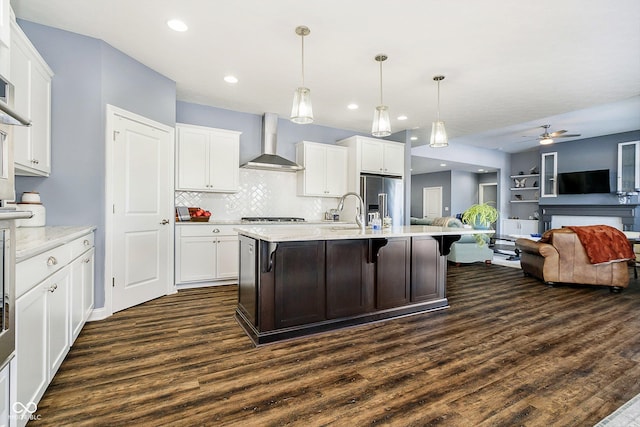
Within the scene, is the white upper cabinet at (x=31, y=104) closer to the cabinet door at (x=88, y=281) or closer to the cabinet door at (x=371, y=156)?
the cabinet door at (x=88, y=281)

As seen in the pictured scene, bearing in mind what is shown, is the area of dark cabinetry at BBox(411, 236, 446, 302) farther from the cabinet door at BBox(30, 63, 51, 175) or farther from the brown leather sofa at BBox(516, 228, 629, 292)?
the cabinet door at BBox(30, 63, 51, 175)

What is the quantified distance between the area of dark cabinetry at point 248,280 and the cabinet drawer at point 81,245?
4.04ft

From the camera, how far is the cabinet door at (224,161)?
4.47 metres

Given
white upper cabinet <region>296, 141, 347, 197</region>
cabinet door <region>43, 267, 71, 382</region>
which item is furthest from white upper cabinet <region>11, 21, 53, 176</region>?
white upper cabinet <region>296, 141, 347, 197</region>

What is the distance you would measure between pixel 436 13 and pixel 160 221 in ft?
11.4

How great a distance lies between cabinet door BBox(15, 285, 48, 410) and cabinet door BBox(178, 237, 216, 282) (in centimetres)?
249

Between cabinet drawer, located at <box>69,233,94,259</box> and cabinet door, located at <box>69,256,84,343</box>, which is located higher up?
cabinet drawer, located at <box>69,233,94,259</box>

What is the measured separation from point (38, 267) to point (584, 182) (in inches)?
401

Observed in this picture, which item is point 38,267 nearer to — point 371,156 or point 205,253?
point 205,253

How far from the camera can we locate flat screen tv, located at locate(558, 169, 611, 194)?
7.50m

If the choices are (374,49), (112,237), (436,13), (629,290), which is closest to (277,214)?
(112,237)

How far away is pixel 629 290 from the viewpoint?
4441 mm

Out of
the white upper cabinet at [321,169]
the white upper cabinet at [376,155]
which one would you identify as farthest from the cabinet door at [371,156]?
the white upper cabinet at [321,169]

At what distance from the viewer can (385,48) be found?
3.09 meters
